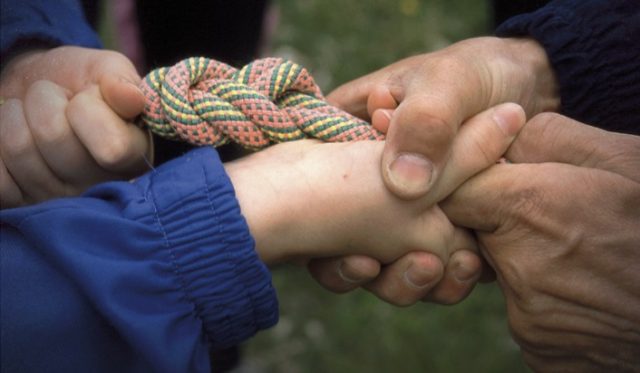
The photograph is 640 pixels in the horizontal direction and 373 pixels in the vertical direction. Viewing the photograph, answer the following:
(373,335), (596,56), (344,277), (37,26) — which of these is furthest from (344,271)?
(373,335)

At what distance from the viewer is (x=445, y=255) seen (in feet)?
4.47

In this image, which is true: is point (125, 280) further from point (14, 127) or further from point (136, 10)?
point (136, 10)

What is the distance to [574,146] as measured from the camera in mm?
1307

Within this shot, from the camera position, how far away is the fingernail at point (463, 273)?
139 cm

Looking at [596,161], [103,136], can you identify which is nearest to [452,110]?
[596,161]

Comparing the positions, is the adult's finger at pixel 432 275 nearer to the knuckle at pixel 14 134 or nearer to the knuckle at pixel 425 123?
the knuckle at pixel 425 123

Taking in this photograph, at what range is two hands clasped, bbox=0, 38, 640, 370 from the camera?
4.00 feet

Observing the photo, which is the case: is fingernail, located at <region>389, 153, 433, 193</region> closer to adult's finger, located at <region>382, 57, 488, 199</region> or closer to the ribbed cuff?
adult's finger, located at <region>382, 57, 488, 199</region>

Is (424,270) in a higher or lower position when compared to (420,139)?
lower

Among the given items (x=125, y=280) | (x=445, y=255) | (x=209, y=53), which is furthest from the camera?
(x=209, y=53)

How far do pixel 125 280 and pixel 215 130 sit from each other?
32cm

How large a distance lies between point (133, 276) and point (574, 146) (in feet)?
2.63

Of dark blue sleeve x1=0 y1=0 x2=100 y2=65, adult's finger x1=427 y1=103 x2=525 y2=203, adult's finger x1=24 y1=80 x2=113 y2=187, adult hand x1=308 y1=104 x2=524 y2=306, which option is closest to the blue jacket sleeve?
adult's finger x1=24 y1=80 x2=113 y2=187

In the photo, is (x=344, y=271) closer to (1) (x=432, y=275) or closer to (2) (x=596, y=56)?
→ (1) (x=432, y=275)
